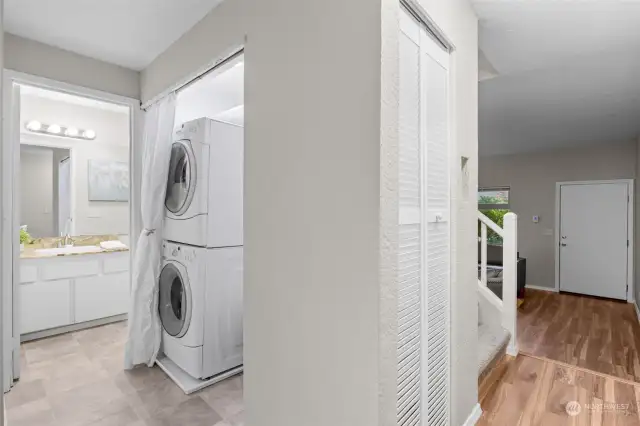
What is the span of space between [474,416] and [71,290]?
3761 mm

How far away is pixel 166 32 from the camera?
236cm

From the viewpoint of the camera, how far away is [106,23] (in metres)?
2.26

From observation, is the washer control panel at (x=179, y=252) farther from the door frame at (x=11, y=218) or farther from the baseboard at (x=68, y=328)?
the baseboard at (x=68, y=328)

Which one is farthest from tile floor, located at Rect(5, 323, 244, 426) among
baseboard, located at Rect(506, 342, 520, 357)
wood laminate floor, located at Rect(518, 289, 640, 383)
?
wood laminate floor, located at Rect(518, 289, 640, 383)

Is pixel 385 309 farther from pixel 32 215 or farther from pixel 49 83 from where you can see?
pixel 32 215

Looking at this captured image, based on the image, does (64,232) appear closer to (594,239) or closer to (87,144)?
(87,144)

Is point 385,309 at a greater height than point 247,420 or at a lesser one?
greater

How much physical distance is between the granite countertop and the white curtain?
Answer: 1241 millimetres

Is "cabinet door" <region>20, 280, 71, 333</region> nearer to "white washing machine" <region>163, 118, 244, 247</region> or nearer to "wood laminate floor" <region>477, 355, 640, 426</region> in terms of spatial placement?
"white washing machine" <region>163, 118, 244, 247</region>

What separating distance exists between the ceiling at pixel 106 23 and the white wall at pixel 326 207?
452mm

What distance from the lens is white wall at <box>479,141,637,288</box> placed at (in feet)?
18.4

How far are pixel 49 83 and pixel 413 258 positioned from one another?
283 cm

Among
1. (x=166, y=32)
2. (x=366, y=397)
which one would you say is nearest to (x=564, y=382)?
(x=366, y=397)

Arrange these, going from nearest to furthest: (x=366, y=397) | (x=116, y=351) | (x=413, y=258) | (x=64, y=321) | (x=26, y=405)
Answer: (x=366, y=397) → (x=413, y=258) → (x=26, y=405) → (x=116, y=351) → (x=64, y=321)
